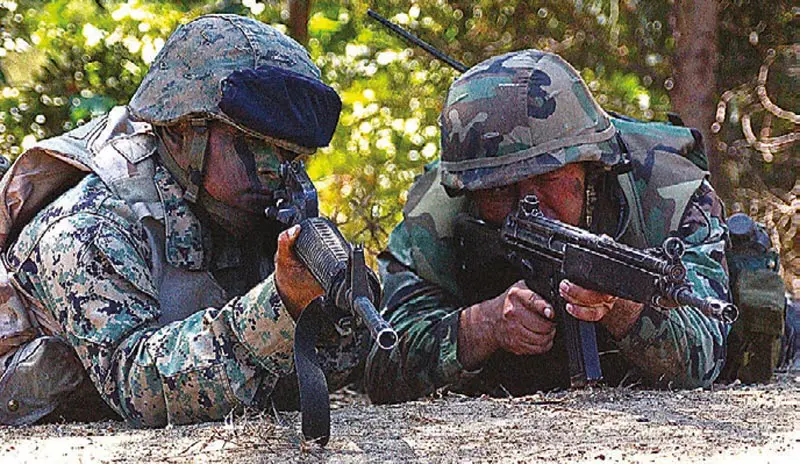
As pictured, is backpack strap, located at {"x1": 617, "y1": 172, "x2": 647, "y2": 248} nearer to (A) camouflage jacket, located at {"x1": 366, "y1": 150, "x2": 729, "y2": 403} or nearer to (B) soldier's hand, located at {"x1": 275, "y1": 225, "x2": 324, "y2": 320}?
(A) camouflage jacket, located at {"x1": 366, "y1": 150, "x2": 729, "y2": 403}

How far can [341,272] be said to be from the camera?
8.68ft

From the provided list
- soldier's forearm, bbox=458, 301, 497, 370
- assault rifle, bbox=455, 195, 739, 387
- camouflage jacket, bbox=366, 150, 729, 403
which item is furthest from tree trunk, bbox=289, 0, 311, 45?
soldier's forearm, bbox=458, 301, 497, 370

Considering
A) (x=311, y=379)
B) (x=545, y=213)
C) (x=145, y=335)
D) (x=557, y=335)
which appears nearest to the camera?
(x=311, y=379)

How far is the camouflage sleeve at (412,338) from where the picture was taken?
12.9ft

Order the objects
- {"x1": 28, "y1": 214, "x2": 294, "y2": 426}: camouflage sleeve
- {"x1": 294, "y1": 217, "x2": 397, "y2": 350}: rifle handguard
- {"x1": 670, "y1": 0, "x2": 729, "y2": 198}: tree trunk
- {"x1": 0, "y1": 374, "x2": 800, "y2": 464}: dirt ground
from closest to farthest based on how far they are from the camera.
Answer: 1. {"x1": 294, "y1": 217, "x2": 397, "y2": 350}: rifle handguard
2. {"x1": 0, "y1": 374, "x2": 800, "y2": 464}: dirt ground
3. {"x1": 28, "y1": 214, "x2": 294, "y2": 426}: camouflage sleeve
4. {"x1": 670, "y1": 0, "x2": 729, "y2": 198}: tree trunk

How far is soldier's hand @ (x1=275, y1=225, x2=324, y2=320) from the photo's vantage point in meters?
2.86

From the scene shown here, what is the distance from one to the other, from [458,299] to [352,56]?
4312 mm

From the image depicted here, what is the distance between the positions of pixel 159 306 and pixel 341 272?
2.94ft

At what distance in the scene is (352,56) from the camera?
8273mm

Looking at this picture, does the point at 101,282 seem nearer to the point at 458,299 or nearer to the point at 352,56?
the point at 458,299

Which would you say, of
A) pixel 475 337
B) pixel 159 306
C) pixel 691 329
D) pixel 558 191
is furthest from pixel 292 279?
pixel 691 329

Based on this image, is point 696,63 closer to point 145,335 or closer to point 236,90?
point 236,90

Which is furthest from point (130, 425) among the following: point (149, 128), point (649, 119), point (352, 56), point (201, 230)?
point (649, 119)

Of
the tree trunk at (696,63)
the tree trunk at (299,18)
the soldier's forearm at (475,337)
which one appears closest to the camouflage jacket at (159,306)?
the soldier's forearm at (475,337)
